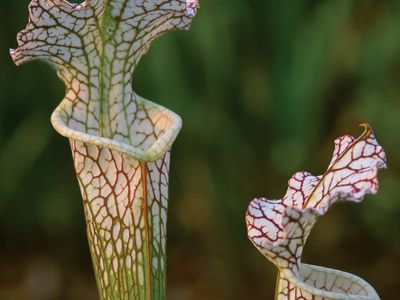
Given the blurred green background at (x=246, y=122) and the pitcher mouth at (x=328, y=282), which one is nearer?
the pitcher mouth at (x=328, y=282)

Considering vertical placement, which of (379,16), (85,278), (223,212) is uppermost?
(379,16)

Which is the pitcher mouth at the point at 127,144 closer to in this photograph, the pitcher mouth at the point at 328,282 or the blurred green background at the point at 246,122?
the pitcher mouth at the point at 328,282

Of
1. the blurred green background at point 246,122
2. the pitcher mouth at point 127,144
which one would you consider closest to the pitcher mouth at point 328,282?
the pitcher mouth at point 127,144

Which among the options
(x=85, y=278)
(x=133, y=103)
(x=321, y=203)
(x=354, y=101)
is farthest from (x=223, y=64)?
(x=321, y=203)

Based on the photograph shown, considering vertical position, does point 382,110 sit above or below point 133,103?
below

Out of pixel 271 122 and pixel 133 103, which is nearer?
pixel 133 103

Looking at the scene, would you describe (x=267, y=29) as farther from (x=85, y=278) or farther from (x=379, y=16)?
(x=85, y=278)
